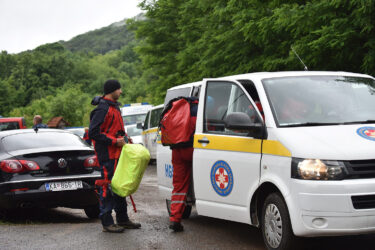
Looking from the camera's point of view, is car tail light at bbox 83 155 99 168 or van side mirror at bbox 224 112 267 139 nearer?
van side mirror at bbox 224 112 267 139

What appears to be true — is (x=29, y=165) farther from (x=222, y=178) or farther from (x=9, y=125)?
(x=9, y=125)


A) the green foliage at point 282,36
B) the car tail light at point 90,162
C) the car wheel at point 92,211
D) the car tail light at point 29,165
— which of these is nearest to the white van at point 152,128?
the green foliage at point 282,36

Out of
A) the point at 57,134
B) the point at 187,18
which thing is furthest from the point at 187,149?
the point at 187,18

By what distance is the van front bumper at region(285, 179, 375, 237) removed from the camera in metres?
5.42

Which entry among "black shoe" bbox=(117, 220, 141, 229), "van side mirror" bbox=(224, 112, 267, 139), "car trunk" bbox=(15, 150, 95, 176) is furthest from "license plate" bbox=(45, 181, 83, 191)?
"van side mirror" bbox=(224, 112, 267, 139)

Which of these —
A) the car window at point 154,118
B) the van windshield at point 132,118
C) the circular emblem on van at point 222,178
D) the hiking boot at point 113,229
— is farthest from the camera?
the van windshield at point 132,118

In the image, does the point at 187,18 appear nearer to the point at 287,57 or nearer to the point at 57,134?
the point at 287,57

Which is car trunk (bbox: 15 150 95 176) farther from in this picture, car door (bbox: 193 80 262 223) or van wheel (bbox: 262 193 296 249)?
van wheel (bbox: 262 193 296 249)

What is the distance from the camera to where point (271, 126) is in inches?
241

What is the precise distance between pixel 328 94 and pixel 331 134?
906 mm

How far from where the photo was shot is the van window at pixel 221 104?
6.86m

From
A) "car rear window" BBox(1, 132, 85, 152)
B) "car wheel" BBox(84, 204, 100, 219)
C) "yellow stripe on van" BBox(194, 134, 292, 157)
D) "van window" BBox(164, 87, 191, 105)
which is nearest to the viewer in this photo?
"yellow stripe on van" BBox(194, 134, 292, 157)

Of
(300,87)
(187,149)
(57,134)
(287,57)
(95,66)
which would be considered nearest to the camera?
(300,87)

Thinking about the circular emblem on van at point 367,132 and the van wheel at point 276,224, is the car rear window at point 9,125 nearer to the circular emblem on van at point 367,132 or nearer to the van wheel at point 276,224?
the van wheel at point 276,224
